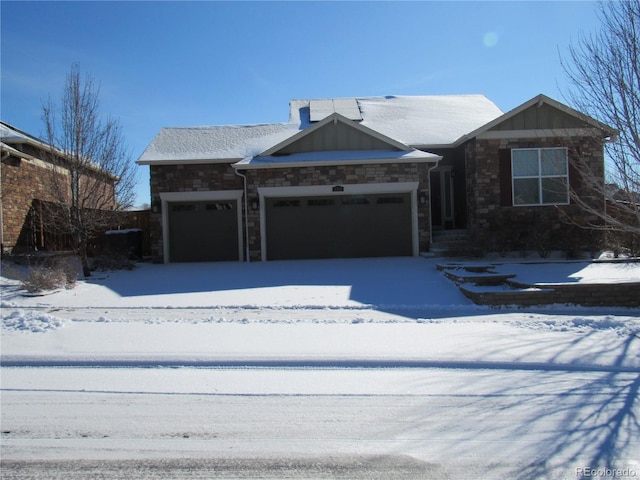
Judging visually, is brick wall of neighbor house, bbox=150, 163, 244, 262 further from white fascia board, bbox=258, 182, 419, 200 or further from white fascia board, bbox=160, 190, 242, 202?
white fascia board, bbox=258, 182, 419, 200

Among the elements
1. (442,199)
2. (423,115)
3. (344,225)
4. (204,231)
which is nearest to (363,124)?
(423,115)

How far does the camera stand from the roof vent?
65.5 feet

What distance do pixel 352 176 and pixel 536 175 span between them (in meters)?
6.02

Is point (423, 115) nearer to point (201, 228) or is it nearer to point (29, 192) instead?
point (201, 228)

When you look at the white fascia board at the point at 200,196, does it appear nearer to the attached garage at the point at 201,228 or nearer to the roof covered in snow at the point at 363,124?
the attached garage at the point at 201,228

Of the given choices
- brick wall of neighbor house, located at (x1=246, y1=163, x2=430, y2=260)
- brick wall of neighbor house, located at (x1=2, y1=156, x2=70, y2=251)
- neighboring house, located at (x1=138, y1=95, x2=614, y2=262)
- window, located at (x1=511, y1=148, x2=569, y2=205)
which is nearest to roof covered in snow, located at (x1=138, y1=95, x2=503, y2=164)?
neighboring house, located at (x1=138, y1=95, x2=614, y2=262)

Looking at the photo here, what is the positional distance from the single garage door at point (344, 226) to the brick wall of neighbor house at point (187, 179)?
2.01 m

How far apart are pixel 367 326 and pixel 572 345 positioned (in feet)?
9.48

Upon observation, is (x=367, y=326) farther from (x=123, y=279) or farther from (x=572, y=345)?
(x=123, y=279)

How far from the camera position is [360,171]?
49.3 feet

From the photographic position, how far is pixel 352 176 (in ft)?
49.3

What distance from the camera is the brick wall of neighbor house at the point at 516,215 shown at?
46.1 ft

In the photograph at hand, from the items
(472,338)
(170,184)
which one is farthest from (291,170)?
(472,338)

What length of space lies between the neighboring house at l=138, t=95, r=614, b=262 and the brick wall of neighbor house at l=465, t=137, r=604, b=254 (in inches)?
1.4
